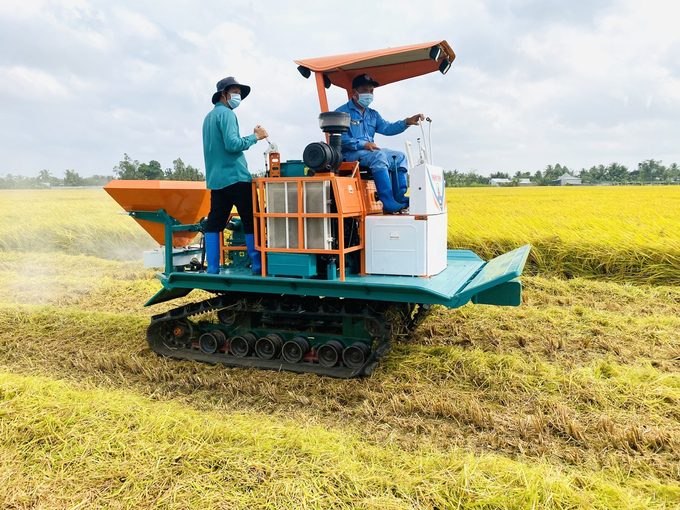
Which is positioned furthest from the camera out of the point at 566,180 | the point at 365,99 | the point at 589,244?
the point at 566,180

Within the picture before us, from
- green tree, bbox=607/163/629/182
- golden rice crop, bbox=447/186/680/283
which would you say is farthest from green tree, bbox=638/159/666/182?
golden rice crop, bbox=447/186/680/283

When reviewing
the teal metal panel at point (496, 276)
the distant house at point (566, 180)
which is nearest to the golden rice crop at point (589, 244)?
the teal metal panel at point (496, 276)

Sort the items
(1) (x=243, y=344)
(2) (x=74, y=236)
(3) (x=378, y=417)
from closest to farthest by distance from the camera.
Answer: (3) (x=378, y=417)
(1) (x=243, y=344)
(2) (x=74, y=236)

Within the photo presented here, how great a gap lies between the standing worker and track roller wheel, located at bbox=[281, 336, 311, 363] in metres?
0.79

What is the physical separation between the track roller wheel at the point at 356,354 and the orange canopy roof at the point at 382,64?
2.71m

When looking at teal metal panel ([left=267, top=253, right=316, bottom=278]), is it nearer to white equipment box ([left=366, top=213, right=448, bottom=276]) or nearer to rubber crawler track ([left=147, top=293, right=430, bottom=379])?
rubber crawler track ([left=147, top=293, right=430, bottom=379])

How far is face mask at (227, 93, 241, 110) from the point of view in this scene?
5527 mm

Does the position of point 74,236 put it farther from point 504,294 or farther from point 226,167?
point 504,294

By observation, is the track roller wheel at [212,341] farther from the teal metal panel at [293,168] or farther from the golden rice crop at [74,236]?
the golden rice crop at [74,236]

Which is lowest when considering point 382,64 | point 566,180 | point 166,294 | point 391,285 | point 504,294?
point 166,294

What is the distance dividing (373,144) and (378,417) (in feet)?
8.90

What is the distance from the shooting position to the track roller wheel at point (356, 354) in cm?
517

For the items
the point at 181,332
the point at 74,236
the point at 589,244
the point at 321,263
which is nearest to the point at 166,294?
the point at 181,332

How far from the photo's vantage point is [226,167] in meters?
5.42
